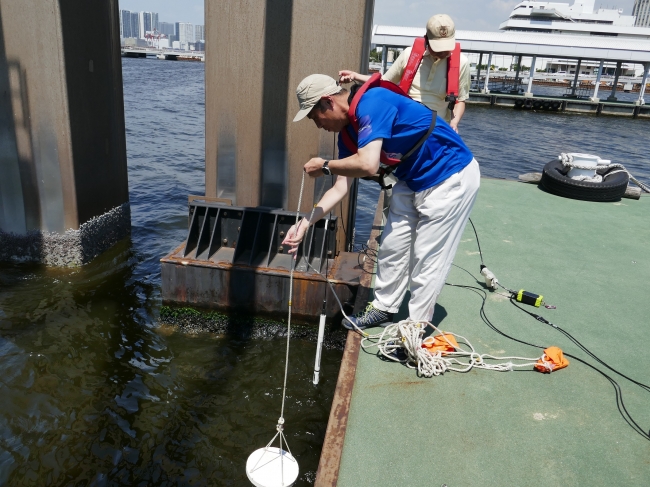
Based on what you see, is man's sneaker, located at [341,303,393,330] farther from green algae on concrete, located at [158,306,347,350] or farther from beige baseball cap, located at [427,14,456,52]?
beige baseball cap, located at [427,14,456,52]

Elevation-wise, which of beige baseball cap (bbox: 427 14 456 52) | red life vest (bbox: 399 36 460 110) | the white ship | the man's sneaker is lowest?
the man's sneaker

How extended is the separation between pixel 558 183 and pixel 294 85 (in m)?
5.22

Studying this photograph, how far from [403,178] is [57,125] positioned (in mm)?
5085

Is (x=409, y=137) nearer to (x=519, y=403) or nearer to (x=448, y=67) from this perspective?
(x=519, y=403)

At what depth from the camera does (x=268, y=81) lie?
5.96m

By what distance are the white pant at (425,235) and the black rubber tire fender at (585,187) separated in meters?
5.64

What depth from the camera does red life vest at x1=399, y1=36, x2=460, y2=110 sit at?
5.14 m

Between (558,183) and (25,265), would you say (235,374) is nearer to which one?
(25,265)

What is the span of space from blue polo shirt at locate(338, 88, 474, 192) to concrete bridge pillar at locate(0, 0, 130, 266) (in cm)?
473

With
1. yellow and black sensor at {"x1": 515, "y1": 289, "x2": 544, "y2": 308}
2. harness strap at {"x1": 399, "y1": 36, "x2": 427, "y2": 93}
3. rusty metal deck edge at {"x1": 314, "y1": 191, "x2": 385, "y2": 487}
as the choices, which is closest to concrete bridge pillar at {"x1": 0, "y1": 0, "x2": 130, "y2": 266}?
harness strap at {"x1": 399, "y1": 36, "x2": 427, "y2": 93}

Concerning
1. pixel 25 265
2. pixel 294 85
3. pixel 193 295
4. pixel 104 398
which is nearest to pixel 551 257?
pixel 294 85

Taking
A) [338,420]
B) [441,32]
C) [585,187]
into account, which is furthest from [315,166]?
[585,187]

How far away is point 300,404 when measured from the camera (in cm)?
517

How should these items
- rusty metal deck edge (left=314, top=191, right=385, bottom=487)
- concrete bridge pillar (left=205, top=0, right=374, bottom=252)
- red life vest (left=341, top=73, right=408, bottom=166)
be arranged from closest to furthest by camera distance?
rusty metal deck edge (left=314, top=191, right=385, bottom=487) → red life vest (left=341, top=73, right=408, bottom=166) → concrete bridge pillar (left=205, top=0, right=374, bottom=252)
